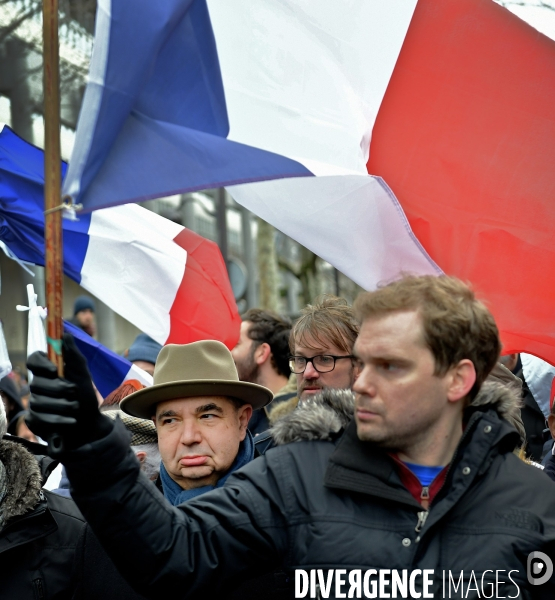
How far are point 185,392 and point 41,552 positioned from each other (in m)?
0.75

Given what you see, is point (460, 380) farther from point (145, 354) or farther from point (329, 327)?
point (145, 354)

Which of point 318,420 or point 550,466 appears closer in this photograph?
point 318,420

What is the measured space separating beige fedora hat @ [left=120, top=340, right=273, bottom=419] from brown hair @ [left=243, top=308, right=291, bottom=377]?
2.14 m

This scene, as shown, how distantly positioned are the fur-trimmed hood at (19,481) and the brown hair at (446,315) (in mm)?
1363

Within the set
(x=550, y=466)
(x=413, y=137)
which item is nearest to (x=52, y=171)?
(x=413, y=137)

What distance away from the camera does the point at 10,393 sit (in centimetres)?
652

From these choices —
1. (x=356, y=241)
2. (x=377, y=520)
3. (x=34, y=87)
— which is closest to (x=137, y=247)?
(x=356, y=241)

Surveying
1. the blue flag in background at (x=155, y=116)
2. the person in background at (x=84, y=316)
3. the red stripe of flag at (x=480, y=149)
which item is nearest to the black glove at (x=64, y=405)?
the blue flag in background at (x=155, y=116)

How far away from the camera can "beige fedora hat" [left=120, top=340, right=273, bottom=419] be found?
3.43m

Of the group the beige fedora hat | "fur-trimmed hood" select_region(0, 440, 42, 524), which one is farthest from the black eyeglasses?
"fur-trimmed hood" select_region(0, 440, 42, 524)

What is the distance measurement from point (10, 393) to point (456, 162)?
3903 mm

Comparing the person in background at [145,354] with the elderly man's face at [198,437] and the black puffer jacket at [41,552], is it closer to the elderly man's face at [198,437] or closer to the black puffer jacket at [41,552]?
the elderly man's face at [198,437]

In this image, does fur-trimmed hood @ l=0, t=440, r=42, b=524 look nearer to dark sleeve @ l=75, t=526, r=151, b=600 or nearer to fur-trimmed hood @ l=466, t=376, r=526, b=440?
dark sleeve @ l=75, t=526, r=151, b=600

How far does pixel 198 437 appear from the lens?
132 inches
